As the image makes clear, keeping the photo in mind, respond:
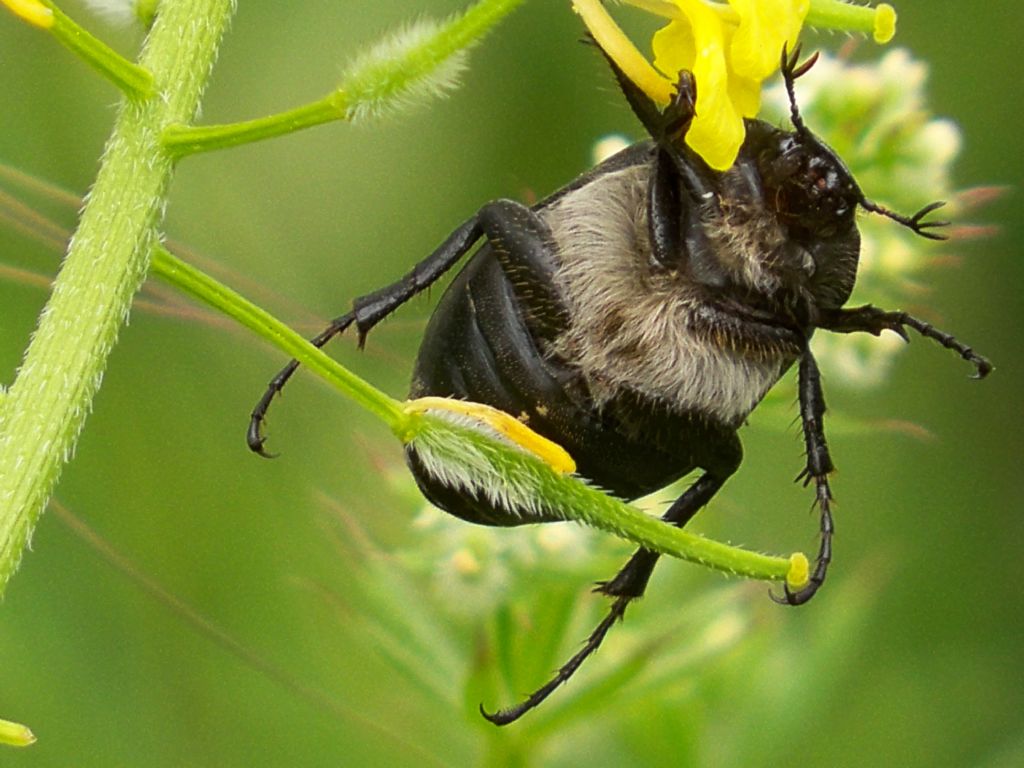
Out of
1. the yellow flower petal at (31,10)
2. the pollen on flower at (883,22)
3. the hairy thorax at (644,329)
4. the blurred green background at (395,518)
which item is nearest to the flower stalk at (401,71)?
the yellow flower petal at (31,10)

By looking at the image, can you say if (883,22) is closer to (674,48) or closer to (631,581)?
(674,48)

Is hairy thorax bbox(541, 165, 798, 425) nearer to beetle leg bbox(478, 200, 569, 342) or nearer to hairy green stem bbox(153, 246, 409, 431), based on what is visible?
beetle leg bbox(478, 200, 569, 342)

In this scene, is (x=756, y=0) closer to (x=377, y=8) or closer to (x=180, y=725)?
(x=180, y=725)

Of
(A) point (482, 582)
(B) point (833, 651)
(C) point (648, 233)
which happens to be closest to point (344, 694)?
(A) point (482, 582)

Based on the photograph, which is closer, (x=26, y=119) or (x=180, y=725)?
(x=180, y=725)

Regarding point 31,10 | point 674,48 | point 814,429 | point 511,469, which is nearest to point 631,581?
point 814,429

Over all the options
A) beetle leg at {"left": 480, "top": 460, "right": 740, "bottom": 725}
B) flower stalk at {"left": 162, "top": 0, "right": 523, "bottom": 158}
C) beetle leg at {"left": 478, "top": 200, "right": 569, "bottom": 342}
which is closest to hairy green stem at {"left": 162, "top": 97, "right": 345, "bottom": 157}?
flower stalk at {"left": 162, "top": 0, "right": 523, "bottom": 158}
